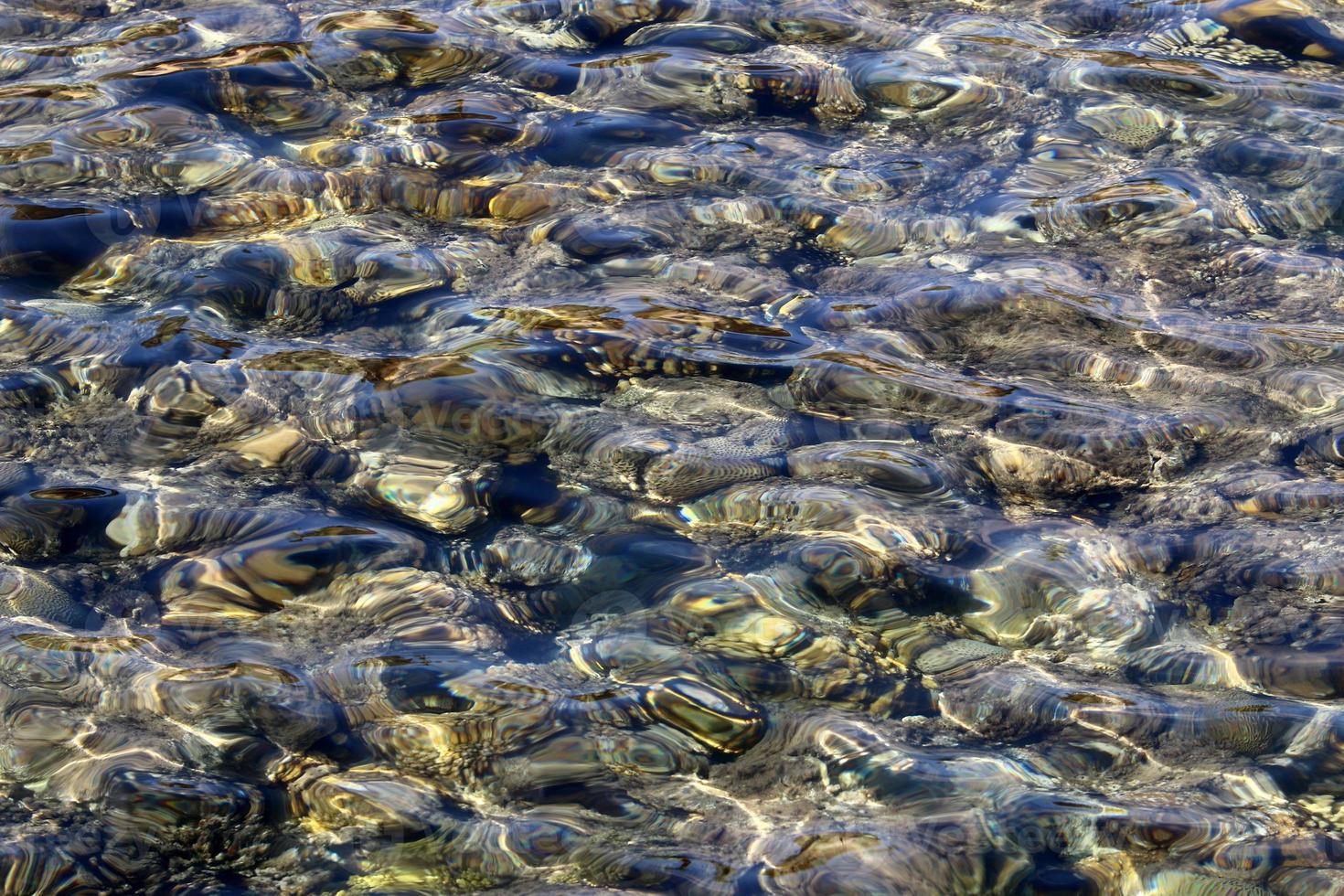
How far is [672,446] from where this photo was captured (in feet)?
10.1

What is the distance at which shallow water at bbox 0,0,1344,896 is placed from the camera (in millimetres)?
2229

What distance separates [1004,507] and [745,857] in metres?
1.14

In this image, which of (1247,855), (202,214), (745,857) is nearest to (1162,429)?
(1247,855)

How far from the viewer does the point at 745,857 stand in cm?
214

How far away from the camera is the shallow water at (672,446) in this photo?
2.23m

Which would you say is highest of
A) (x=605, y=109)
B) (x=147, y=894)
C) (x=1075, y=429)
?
(x=605, y=109)

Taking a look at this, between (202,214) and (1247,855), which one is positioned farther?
(202,214)

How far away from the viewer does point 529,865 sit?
2143 mm

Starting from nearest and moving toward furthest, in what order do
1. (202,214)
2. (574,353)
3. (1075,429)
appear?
(1075,429)
(574,353)
(202,214)

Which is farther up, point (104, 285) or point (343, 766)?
point (104, 285)

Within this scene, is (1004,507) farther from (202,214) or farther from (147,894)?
(202,214)

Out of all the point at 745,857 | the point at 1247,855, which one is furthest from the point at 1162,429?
the point at 745,857

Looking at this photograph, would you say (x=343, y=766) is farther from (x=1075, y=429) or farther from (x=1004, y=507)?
(x=1075, y=429)

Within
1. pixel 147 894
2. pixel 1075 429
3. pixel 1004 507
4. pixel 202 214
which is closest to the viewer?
pixel 147 894
